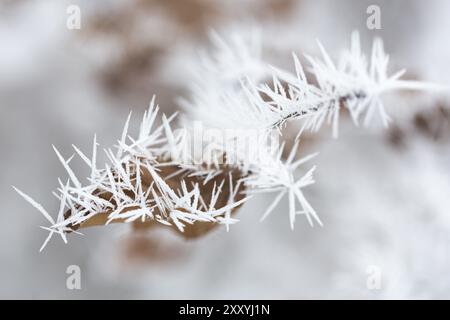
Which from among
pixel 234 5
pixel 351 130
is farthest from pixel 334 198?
pixel 234 5

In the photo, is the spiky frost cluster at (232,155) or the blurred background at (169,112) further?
the blurred background at (169,112)

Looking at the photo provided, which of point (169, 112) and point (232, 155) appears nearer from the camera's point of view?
point (232, 155)

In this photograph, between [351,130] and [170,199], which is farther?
[351,130]

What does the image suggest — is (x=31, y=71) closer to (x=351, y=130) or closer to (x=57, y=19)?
(x=57, y=19)

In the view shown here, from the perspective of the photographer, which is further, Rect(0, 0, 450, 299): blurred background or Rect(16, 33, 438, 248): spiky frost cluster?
Rect(0, 0, 450, 299): blurred background
